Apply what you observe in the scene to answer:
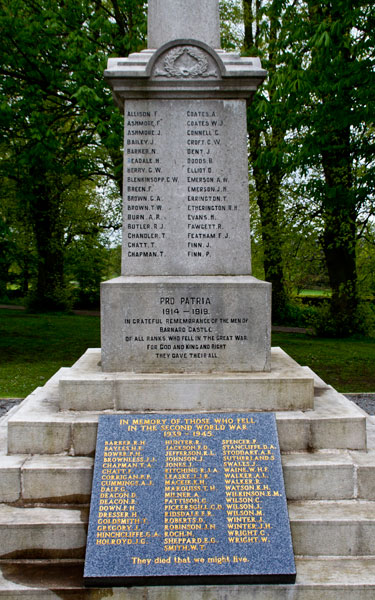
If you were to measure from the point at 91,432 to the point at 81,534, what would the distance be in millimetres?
793

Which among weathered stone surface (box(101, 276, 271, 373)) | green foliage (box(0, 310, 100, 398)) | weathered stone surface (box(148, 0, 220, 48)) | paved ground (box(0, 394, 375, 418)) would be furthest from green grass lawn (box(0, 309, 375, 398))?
weathered stone surface (box(148, 0, 220, 48))

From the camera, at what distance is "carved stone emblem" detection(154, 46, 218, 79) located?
497 centimetres

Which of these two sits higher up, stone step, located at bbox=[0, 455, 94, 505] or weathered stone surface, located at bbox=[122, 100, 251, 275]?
weathered stone surface, located at bbox=[122, 100, 251, 275]

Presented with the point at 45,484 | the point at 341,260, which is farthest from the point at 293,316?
the point at 45,484

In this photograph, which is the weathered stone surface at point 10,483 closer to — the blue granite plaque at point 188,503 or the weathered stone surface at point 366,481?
the blue granite plaque at point 188,503

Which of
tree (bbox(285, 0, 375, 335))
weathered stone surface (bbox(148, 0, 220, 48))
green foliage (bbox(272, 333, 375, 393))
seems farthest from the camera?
green foliage (bbox(272, 333, 375, 393))

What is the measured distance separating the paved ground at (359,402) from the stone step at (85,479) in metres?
3.58

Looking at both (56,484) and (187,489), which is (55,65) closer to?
(56,484)

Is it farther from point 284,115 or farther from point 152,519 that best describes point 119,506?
point 284,115

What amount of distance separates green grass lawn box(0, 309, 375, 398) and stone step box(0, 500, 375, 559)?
5.05 metres

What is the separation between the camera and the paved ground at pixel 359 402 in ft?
24.9

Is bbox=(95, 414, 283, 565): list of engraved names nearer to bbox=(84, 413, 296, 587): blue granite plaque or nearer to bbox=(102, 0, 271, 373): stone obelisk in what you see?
bbox=(84, 413, 296, 587): blue granite plaque

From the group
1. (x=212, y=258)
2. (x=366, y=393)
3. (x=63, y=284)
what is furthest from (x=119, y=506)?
(x=63, y=284)

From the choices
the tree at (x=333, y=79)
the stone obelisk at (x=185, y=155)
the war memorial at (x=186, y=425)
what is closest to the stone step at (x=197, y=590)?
the war memorial at (x=186, y=425)
